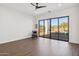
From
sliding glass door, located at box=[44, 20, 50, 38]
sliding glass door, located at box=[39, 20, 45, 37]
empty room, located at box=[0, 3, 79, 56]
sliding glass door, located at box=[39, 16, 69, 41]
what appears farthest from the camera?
sliding glass door, located at box=[39, 20, 45, 37]

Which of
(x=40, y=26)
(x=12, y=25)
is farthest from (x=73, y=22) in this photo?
(x=12, y=25)

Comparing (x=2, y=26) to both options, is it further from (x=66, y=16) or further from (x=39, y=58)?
(x=39, y=58)

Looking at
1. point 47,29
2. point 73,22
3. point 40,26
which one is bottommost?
point 47,29

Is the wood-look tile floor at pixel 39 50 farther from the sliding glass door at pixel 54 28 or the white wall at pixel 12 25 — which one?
the sliding glass door at pixel 54 28

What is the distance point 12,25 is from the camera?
6.12m

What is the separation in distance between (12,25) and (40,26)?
3411 mm

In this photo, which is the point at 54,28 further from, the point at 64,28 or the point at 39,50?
the point at 39,50

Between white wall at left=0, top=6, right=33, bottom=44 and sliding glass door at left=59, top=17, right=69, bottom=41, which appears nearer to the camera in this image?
white wall at left=0, top=6, right=33, bottom=44

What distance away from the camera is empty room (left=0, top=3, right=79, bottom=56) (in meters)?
4.86

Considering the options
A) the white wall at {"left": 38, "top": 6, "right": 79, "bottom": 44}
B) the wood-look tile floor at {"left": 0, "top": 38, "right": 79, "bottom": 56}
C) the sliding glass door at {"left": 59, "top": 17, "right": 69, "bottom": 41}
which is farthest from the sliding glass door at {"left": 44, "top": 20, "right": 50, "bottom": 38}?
the wood-look tile floor at {"left": 0, "top": 38, "right": 79, "bottom": 56}

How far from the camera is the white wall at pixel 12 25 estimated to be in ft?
17.7

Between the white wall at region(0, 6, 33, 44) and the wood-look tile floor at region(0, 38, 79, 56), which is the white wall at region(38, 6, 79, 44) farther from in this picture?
the white wall at region(0, 6, 33, 44)

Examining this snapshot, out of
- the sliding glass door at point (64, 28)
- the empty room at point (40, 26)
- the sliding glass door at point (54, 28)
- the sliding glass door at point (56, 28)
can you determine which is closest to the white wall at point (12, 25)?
the empty room at point (40, 26)

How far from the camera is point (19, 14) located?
6.83 meters
